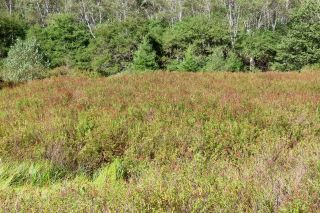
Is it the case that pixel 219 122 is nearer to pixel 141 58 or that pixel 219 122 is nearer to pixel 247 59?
pixel 141 58

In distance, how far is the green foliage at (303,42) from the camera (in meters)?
36.9

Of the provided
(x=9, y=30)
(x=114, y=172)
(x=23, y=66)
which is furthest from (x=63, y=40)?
(x=114, y=172)

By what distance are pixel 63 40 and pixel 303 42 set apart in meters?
25.1

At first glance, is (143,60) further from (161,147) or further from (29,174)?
(29,174)

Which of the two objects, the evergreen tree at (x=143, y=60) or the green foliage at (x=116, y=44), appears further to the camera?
the green foliage at (x=116, y=44)

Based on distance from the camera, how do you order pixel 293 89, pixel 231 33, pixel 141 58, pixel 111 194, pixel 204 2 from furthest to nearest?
pixel 204 2, pixel 231 33, pixel 141 58, pixel 293 89, pixel 111 194

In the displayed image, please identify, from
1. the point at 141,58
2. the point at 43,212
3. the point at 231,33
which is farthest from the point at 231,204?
the point at 231,33

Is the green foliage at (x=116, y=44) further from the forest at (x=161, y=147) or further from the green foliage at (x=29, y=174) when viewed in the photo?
the green foliage at (x=29, y=174)

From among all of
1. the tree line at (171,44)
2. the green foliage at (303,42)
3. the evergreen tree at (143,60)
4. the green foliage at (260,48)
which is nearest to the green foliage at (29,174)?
the tree line at (171,44)

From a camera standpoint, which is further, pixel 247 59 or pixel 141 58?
pixel 247 59

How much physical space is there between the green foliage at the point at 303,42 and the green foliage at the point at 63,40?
2092 centimetres

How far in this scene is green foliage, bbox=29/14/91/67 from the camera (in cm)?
4422

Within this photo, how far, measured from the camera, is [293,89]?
1047 centimetres

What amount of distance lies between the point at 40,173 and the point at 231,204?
109 inches
